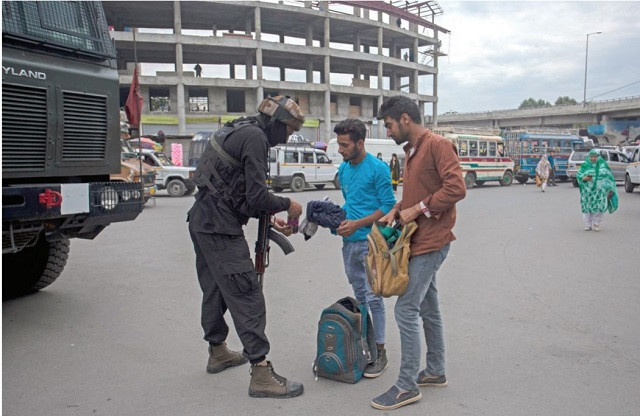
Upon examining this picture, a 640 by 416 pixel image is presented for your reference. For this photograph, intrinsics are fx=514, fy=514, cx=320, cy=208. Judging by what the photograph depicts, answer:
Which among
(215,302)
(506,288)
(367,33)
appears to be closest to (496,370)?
(215,302)

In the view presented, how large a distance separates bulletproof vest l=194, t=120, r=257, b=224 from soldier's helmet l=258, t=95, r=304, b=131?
166mm

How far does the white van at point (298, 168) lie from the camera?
21953 mm

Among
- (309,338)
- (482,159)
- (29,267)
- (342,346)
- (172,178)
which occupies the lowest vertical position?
(309,338)

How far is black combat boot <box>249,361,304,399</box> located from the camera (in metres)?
3.35

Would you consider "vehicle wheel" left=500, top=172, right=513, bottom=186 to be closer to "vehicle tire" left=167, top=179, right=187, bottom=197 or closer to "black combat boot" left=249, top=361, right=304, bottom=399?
"vehicle tire" left=167, top=179, right=187, bottom=197

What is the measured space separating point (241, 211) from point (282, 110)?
0.74 metres

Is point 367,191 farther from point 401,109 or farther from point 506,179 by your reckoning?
point 506,179

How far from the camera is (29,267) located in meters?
5.66

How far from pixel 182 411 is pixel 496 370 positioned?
2205mm

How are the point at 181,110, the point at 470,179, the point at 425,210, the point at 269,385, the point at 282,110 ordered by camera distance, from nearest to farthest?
1. the point at 425,210
2. the point at 269,385
3. the point at 282,110
4. the point at 470,179
5. the point at 181,110

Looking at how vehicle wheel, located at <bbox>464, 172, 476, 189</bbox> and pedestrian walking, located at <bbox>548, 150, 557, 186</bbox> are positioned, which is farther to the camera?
pedestrian walking, located at <bbox>548, 150, 557, 186</bbox>

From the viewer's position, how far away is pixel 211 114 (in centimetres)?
3916

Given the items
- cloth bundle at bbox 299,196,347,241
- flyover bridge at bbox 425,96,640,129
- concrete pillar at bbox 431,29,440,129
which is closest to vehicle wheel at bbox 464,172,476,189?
cloth bundle at bbox 299,196,347,241

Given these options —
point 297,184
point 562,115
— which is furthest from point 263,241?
point 562,115
